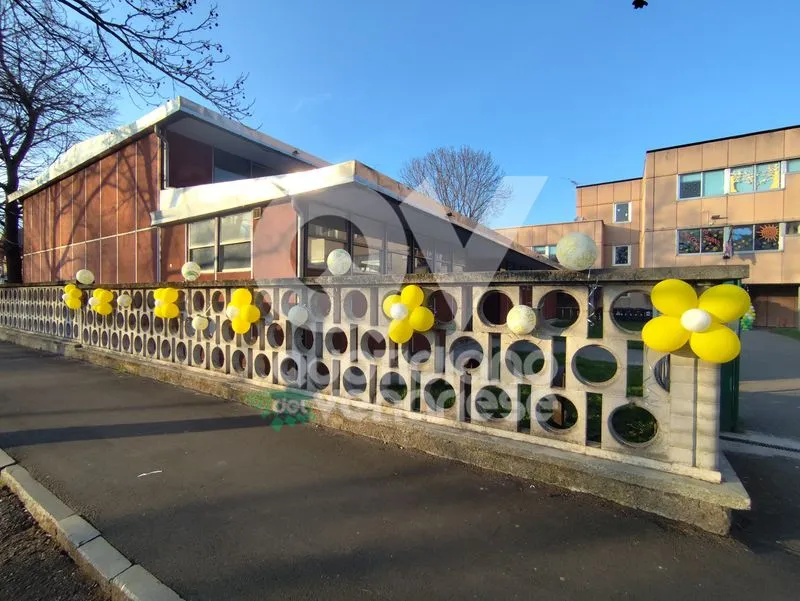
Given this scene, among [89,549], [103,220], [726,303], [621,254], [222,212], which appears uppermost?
[621,254]

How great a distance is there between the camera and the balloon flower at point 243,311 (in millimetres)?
5102

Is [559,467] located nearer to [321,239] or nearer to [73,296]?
[321,239]

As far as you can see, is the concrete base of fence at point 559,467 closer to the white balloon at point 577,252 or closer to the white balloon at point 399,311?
the white balloon at point 399,311

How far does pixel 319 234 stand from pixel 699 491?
6677 millimetres

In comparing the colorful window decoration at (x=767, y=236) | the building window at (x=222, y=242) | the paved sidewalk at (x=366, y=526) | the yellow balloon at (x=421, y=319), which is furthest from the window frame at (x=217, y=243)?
the colorful window decoration at (x=767, y=236)

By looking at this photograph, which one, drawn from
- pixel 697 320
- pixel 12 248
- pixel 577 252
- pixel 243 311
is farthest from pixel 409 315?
pixel 12 248

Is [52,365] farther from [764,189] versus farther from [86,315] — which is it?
[764,189]

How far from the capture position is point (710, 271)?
2664mm

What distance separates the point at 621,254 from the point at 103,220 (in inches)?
1383

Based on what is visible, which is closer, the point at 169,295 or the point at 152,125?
the point at 169,295

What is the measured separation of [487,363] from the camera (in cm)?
355

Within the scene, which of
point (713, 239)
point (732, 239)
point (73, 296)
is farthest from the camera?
point (713, 239)

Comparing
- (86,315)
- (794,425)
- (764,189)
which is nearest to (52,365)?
(86,315)

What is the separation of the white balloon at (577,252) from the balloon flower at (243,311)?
366cm
